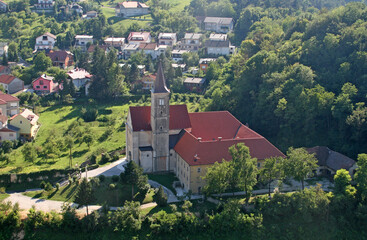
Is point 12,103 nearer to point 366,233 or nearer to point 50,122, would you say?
point 50,122

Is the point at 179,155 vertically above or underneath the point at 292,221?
above

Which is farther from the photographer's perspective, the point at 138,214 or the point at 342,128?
the point at 342,128

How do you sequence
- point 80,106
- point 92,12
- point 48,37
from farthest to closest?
point 92,12 → point 48,37 → point 80,106

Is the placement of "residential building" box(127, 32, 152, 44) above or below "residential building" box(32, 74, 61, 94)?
above

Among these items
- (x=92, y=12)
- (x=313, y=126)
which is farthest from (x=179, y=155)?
(x=92, y=12)

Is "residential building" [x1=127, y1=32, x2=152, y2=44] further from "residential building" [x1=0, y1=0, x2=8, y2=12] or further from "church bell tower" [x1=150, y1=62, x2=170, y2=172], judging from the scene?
"church bell tower" [x1=150, y1=62, x2=170, y2=172]

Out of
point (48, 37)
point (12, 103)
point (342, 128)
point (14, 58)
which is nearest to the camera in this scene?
point (342, 128)

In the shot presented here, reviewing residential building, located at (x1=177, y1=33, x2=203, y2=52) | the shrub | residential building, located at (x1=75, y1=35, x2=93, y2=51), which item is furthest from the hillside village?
residential building, located at (x1=75, y1=35, x2=93, y2=51)
